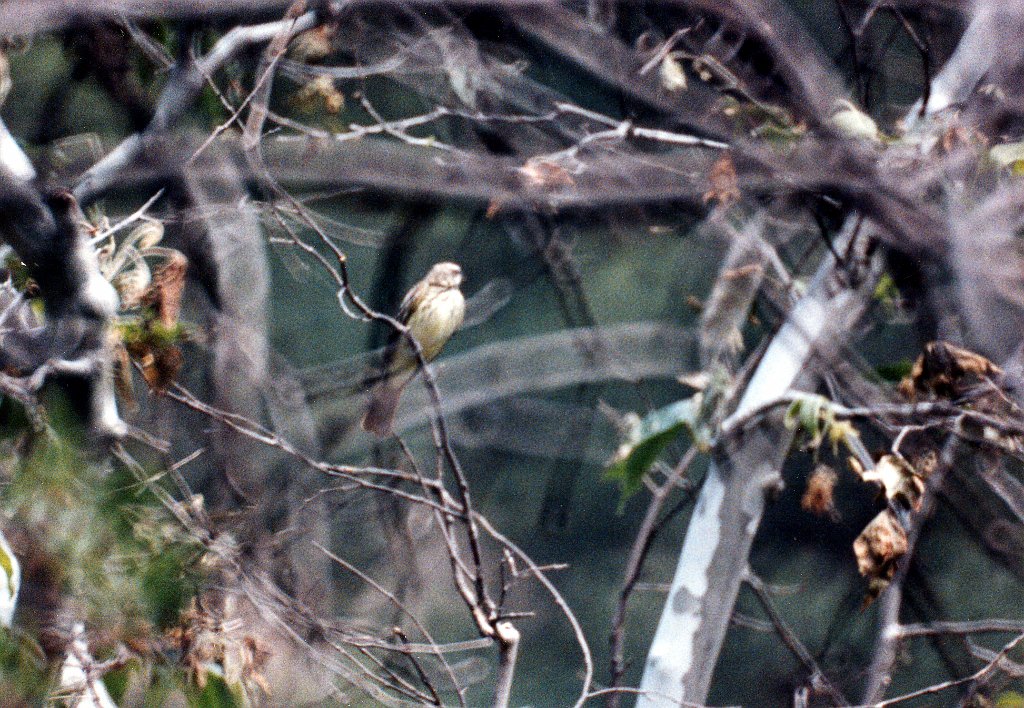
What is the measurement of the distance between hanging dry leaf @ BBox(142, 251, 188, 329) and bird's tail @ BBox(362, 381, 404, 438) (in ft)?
2.99

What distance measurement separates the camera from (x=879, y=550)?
2314mm

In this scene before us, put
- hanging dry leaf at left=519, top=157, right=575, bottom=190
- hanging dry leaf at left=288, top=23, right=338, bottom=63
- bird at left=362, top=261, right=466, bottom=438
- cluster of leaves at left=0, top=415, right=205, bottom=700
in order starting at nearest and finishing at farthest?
cluster of leaves at left=0, top=415, right=205, bottom=700, hanging dry leaf at left=519, top=157, right=575, bottom=190, hanging dry leaf at left=288, top=23, right=338, bottom=63, bird at left=362, top=261, right=466, bottom=438

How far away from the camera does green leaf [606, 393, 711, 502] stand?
2.78m

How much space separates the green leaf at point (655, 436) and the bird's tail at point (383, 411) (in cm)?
62

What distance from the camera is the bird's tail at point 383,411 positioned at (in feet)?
9.93

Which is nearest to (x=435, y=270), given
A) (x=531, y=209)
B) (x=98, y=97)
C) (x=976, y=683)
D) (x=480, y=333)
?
(x=531, y=209)

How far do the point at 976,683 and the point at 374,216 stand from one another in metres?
2.20

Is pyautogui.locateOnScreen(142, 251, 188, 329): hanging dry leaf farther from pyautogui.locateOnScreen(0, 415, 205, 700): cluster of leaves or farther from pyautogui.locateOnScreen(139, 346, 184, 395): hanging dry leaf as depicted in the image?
pyautogui.locateOnScreen(0, 415, 205, 700): cluster of leaves

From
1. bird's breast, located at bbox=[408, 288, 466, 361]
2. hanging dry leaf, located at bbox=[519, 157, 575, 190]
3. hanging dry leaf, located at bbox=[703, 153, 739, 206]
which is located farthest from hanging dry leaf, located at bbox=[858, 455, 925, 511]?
bird's breast, located at bbox=[408, 288, 466, 361]

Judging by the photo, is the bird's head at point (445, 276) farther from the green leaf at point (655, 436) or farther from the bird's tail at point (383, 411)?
the green leaf at point (655, 436)

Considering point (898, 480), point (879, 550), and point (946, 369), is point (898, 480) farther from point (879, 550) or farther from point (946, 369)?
point (946, 369)

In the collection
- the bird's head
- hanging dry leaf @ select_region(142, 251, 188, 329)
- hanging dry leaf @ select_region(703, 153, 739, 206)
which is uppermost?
hanging dry leaf @ select_region(703, 153, 739, 206)

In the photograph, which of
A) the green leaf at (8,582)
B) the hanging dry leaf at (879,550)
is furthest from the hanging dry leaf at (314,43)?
the hanging dry leaf at (879,550)

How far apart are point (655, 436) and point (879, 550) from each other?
0.64 metres
